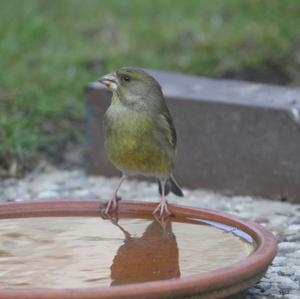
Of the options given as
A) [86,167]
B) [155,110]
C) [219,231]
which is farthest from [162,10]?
[219,231]

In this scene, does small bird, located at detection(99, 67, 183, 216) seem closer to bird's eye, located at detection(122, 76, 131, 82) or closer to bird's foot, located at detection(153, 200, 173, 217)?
bird's eye, located at detection(122, 76, 131, 82)

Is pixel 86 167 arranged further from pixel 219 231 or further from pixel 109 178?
pixel 219 231

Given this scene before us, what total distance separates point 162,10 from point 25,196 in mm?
4632

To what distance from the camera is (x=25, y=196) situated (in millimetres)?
6352

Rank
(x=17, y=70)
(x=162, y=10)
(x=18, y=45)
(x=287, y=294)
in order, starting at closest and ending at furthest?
1. (x=287, y=294)
2. (x=17, y=70)
3. (x=18, y=45)
4. (x=162, y=10)

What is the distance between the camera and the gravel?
5522 mm

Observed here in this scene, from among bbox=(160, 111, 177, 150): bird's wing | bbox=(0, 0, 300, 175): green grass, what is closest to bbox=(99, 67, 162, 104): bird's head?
bbox=(160, 111, 177, 150): bird's wing

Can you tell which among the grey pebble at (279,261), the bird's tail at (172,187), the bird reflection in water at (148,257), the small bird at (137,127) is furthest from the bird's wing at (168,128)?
the grey pebble at (279,261)

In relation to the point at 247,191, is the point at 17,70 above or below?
above

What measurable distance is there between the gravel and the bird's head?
3.40ft

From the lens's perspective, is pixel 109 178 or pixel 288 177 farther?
pixel 109 178

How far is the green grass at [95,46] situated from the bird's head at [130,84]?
1544mm

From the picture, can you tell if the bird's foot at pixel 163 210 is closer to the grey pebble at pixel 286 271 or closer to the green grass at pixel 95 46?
the grey pebble at pixel 286 271

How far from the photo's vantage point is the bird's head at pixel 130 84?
208 inches
